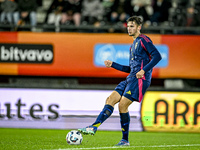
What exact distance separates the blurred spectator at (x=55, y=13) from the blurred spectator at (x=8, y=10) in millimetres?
1032

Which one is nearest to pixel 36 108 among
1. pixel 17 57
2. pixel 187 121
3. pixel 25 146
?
pixel 17 57

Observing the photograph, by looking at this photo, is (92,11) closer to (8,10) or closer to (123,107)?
(8,10)

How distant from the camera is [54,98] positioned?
12031 millimetres

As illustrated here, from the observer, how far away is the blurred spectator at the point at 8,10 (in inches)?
521

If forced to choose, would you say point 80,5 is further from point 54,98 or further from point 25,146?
point 25,146

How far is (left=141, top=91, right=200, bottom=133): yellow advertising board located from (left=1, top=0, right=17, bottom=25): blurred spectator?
478cm

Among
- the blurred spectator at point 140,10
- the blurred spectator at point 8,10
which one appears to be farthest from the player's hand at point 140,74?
the blurred spectator at point 8,10

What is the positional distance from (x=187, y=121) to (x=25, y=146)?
20.2 feet

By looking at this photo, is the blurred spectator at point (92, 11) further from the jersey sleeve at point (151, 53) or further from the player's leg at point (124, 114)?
the player's leg at point (124, 114)

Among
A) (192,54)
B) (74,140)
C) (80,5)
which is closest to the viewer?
(74,140)

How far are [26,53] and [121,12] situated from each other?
3080mm

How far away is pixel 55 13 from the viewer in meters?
13.3

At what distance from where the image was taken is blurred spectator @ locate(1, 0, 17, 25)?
13.2m

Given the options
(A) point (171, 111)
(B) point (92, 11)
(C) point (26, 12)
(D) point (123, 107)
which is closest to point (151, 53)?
(D) point (123, 107)
